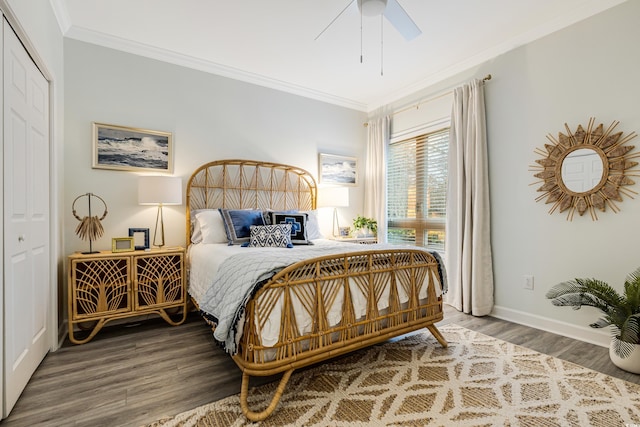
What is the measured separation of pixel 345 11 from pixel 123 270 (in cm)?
289

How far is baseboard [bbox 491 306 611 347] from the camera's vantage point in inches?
99.8

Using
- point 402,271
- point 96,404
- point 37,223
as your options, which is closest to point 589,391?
point 402,271

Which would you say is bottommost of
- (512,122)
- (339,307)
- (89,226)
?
(339,307)

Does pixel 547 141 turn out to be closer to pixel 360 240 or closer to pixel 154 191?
pixel 360 240

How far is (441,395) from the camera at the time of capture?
183 centimetres

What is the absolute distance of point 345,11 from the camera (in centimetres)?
262

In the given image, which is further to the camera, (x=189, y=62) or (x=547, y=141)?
(x=189, y=62)

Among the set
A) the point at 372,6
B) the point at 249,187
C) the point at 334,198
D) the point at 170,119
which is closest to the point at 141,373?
the point at 249,187

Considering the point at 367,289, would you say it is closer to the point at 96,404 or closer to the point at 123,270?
the point at 96,404

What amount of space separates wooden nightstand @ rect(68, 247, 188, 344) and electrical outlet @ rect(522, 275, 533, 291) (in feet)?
10.7

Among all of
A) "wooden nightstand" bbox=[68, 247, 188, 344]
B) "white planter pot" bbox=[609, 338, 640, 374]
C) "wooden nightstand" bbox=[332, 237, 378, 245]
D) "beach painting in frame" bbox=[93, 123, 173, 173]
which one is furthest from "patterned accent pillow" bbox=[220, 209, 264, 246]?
"white planter pot" bbox=[609, 338, 640, 374]

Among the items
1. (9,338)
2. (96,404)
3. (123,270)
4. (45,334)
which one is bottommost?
(96,404)

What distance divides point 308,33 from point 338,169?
1.99 meters

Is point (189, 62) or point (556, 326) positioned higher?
point (189, 62)
